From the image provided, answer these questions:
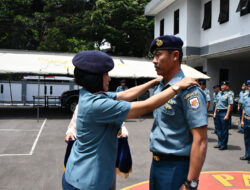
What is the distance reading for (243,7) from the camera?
38.8 feet

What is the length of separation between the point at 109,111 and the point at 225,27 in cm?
1396

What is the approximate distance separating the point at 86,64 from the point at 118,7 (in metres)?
25.0

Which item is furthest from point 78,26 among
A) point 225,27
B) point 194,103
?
point 194,103

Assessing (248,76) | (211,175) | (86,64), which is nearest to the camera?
(86,64)

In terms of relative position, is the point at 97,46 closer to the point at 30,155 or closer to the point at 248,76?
the point at 248,76

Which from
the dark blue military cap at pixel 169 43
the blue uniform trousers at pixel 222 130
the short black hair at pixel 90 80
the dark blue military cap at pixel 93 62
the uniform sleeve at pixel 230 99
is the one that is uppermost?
the dark blue military cap at pixel 169 43

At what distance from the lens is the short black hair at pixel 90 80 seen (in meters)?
1.68

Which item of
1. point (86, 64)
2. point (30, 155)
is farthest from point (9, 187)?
point (86, 64)

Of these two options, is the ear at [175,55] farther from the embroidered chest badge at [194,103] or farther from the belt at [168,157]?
the belt at [168,157]

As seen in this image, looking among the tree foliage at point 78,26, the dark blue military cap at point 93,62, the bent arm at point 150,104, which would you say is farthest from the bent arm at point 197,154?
the tree foliage at point 78,26

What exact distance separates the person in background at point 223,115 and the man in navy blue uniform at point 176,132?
5.28m

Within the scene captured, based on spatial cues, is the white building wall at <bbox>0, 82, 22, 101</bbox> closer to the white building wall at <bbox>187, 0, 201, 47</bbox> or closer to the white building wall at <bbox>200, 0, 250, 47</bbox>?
the white building wall at <bbox>187, 0, 201, 47</bbox>

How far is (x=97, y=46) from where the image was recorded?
87.8 ft

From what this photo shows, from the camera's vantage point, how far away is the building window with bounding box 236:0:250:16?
11.6m
